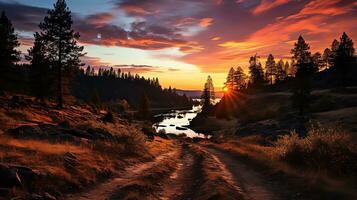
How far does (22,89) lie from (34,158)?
6602 centimetres

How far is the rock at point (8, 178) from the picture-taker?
1103cm

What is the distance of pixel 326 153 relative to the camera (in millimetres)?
15891

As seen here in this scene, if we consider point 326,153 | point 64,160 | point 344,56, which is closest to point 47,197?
point 64,160

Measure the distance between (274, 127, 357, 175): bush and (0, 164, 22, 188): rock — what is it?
1312 centimetres

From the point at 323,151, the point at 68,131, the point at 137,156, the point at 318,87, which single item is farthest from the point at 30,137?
the point at 318,87

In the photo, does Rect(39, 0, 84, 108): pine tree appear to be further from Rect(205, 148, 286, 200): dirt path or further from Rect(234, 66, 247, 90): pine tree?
Rect(234, 66, 247, 90): pine tree

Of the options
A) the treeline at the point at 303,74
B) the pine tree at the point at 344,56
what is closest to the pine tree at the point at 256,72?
the treeline at the point at 303,74

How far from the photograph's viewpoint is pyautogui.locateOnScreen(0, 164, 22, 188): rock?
36.2 ft

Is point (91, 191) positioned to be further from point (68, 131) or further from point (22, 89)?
point (22, 89)

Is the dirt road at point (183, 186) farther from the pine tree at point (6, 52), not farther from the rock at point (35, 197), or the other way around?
the pine tree at point (6, 52)

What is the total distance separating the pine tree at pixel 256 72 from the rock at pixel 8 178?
418 feet

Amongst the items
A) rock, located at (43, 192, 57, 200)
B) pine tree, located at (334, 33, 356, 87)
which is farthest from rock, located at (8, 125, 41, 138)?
pine tree, located at (334, 33, 356, 87)

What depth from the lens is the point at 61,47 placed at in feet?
148

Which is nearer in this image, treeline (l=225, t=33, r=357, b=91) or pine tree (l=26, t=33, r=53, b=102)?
pine tree (l=26, t=33, r=53, b=102)
